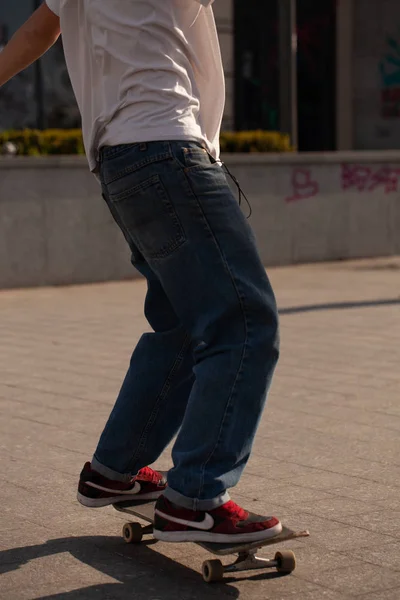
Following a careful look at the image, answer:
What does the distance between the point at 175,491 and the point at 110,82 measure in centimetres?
114

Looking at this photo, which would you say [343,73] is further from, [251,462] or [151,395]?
[151,395]

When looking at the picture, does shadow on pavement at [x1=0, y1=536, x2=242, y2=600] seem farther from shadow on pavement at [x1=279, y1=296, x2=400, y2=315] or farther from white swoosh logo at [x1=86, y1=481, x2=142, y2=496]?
shadow on pavement at [x1=279, y1=296, x2=400, y2=315]

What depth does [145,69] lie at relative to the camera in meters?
3.30

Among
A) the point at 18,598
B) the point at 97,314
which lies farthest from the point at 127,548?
the point at 97,314

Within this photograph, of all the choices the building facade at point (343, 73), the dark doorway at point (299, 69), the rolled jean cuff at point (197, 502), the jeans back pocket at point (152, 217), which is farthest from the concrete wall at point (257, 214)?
the rolled jean cuff at point (197, 502)

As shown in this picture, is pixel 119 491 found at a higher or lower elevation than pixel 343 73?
lower

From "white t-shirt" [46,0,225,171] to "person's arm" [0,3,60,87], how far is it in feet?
0.29

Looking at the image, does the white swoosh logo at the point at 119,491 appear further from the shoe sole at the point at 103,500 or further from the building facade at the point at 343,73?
the building facade at the point at 343,73

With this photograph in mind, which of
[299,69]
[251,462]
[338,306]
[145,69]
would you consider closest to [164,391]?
[145,69]

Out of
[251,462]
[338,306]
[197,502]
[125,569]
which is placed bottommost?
[338,306]

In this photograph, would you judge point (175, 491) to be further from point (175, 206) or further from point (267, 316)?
point (175, 206)

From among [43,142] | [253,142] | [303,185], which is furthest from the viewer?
[253,142]

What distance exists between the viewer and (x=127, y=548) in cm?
361

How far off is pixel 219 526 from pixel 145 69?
4.12 feet
